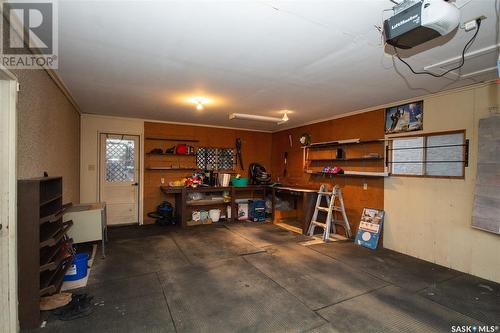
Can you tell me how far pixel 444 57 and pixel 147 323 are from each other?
149 inches

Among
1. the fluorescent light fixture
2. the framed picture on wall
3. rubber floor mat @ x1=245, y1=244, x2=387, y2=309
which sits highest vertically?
the fluorescent light fixture

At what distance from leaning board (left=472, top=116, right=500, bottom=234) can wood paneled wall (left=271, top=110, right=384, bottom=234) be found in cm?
139

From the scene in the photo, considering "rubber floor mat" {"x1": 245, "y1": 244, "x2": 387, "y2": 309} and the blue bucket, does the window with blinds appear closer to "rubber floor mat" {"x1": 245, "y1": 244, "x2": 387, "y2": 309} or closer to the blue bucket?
"rubber floor mat" {"x1": 245, "y1": 244, "x2": 387, "y2": 309}

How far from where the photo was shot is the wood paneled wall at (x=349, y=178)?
179 inches

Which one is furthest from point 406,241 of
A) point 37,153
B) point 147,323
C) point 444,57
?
point 37,153

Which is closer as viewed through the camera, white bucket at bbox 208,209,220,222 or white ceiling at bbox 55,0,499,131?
white ceiling at bbox 55,0,499,131

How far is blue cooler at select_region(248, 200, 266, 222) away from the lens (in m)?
6.31

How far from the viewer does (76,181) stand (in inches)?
195

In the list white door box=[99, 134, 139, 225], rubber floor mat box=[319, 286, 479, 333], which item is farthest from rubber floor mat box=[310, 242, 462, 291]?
white door box=[99, 134, 139, 225]

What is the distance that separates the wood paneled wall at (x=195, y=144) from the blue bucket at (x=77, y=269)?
2872 millimetres

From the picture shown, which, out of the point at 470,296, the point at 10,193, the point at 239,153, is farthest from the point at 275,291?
the point at 239,153
